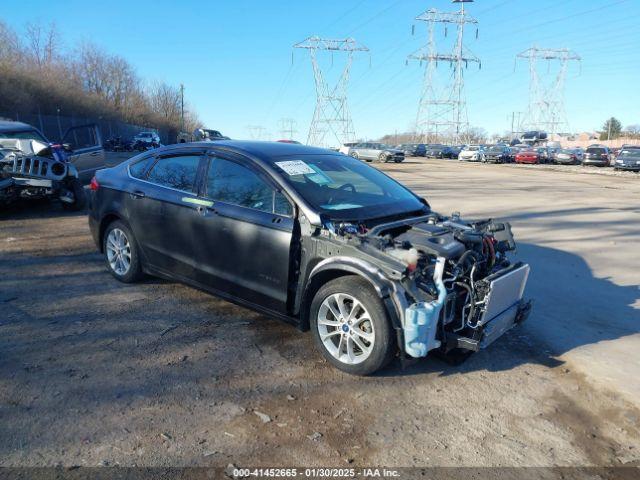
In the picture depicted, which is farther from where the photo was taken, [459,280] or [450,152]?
[450,152]

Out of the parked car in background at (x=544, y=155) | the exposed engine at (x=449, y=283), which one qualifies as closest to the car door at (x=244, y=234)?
the exposed engine at (x=449, y=283)

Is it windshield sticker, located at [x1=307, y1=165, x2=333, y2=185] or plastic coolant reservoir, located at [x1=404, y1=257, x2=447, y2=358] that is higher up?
windshield sticker, located at [x1=307, y1=165, x2=333, y2=185]

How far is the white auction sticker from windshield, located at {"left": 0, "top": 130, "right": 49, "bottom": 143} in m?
8.05

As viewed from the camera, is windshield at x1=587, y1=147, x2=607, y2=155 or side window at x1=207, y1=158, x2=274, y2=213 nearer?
side window at x1=207, y1=158, x2=274, y2=213

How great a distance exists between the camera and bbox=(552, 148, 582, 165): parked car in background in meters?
42.1

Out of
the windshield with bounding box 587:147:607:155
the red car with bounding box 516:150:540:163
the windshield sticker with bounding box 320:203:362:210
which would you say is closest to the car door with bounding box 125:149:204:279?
the windshield sticker with bounding box 320:203:362:210

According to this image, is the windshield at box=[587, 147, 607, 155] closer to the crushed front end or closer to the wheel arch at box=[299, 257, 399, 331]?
the crushed front end

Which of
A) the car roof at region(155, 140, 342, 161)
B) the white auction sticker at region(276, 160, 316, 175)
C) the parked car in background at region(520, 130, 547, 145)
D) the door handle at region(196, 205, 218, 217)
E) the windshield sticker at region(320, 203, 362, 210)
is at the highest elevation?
the parked car in background at region(520, 130, 547, 145)

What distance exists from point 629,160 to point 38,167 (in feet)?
113

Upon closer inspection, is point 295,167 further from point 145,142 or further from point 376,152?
point 145,142

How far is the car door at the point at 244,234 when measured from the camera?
4055mm

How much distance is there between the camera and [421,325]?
332 cm

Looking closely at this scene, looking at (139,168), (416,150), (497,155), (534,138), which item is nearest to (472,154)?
(497,155)

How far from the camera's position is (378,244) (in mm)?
3645
